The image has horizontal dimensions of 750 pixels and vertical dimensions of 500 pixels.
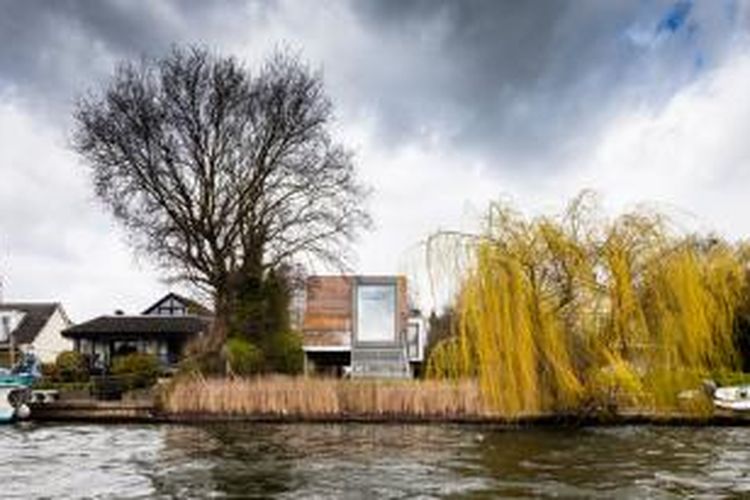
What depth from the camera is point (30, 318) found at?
60156 millimetres

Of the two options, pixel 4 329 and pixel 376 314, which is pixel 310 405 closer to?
pixel 376 314

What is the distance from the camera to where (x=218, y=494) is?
14.0 metres

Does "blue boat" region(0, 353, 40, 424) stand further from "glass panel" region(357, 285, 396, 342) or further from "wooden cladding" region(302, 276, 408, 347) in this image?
"wooden cladding" region(302, 276, 408, 347)

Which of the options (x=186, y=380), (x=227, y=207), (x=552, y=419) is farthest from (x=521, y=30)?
(x=227, y=207)

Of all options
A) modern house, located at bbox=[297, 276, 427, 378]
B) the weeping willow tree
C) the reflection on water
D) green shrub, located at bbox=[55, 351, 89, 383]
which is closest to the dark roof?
green shrub, located at bbox=[55, 351, 89, 383]

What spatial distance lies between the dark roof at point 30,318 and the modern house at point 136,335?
3550 millimetres

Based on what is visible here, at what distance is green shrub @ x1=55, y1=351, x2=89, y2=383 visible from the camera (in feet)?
127

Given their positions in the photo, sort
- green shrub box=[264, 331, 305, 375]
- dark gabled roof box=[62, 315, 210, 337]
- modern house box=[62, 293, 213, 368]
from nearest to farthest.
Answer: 1. green shrub box=[264, 331, 305, 375]
2. dark gabled roof box=[62, 315, 210, 337]
3. modern house box=[62, 293, 213, 368]

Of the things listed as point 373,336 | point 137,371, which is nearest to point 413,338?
point 373,336

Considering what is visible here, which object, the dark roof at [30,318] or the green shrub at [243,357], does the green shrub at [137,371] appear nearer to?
the green shrub at [243,357]

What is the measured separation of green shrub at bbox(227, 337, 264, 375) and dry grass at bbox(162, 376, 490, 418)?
6.04 m

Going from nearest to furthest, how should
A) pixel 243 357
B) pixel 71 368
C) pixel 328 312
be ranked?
pixel 243 357 → pixel 71 368 → pixel 328 312

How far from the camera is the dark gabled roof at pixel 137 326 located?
53219 millimetres

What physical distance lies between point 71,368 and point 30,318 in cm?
2258
